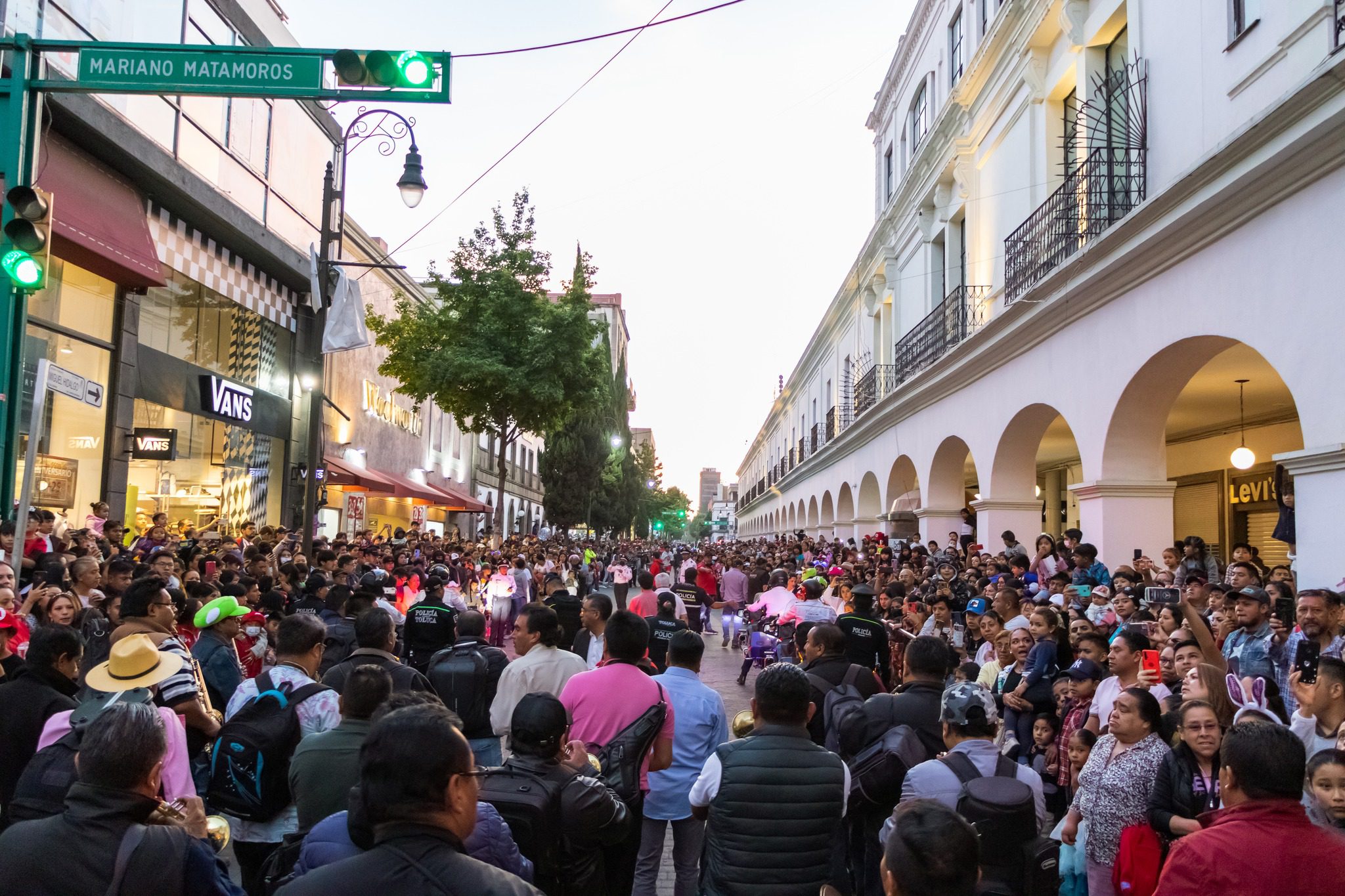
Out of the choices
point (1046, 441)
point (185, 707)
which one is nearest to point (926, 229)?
point (1046, 441)

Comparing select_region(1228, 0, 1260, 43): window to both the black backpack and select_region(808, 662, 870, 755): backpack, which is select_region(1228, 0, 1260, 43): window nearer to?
select_region(808, 662, 870, 755): backpack

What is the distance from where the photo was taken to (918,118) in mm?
25734

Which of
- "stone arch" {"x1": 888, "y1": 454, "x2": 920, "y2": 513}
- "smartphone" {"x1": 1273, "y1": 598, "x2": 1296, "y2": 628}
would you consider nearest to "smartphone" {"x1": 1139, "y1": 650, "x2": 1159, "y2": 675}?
"smartphone" {"x1": 1273, "y1": 598, "x2": 1296, "y2": 628}

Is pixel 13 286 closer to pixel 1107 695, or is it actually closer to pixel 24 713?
pixel 24 713

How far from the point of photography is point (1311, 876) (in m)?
2.98

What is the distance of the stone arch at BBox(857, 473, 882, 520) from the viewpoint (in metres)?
29.3

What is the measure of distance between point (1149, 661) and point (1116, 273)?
23.0 feet

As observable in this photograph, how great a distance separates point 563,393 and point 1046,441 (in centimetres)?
1359

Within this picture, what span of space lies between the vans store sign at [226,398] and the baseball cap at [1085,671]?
17273 mm

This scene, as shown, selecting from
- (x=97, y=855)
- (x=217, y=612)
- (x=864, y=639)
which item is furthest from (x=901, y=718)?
(x=217, y=612)

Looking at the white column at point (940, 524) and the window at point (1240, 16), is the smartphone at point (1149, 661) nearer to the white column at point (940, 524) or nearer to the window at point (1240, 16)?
the window at point (1240, 16)

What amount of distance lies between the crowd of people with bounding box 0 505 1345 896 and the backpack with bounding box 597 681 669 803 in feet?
0.04

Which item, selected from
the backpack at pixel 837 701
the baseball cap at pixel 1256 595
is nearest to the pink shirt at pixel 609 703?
the backpack at pixel 837 701

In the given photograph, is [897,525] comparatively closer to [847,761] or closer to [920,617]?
[920,617]
